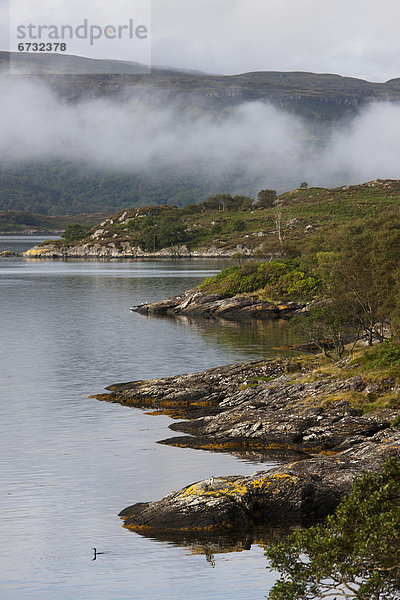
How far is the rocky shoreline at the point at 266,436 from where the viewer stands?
929 inches

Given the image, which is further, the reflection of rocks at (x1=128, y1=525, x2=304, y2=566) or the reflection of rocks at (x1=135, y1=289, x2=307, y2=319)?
the reflection of rocks at (x1=135, y1=289, x2=307, y2=319)

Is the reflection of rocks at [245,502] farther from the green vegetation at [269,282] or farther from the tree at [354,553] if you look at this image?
the green vegetation at [269,282]

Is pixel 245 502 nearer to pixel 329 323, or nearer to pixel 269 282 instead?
pixel 329 323

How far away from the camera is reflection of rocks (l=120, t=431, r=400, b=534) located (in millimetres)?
23328

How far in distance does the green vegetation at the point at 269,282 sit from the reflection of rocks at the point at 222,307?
141 centimetres

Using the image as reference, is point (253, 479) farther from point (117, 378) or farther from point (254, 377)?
point (117, 378)

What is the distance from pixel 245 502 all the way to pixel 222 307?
7190 centimetres

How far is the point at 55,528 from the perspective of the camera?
23.9 meters

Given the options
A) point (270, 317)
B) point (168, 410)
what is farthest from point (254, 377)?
point (270, 317)

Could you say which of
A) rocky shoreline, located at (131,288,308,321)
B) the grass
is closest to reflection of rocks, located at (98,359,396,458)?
the grass

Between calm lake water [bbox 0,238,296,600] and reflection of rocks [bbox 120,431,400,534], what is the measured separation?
3.45 ft

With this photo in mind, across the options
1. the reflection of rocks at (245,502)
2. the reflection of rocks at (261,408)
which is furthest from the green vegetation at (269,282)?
the reflection of rocks at (245,502)

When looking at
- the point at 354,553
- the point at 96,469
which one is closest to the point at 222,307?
the point at 96,469

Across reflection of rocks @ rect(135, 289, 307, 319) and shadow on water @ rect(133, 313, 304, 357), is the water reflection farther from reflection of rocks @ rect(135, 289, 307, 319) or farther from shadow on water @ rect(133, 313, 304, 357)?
A: reflection of rocks @ rect(135, 289, 307, 319)
